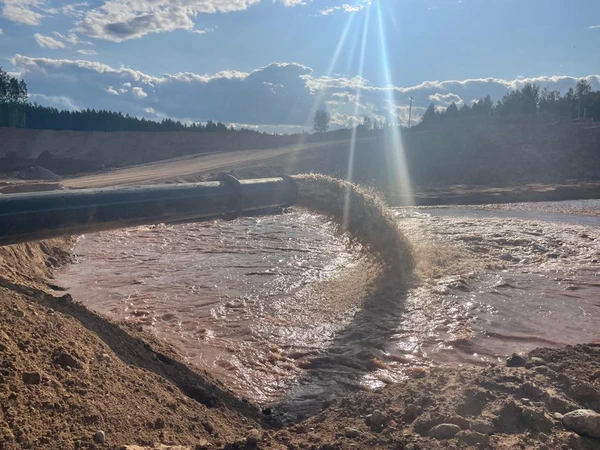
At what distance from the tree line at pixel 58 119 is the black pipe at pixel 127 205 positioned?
178 feet

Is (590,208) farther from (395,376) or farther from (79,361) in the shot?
(79,361)

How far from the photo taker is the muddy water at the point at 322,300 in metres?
6.78

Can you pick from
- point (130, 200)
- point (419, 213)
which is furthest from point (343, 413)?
point (419, 213)

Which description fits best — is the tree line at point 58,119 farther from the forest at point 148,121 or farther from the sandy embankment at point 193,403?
the sandy embankment at point 193,403

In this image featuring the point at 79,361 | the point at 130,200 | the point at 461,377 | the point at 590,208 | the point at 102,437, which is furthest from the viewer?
the point at 590,208

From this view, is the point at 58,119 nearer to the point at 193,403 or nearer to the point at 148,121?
the point at 148,121

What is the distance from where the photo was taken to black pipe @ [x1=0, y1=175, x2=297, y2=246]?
18.1 feet

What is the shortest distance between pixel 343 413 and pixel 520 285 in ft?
24.7

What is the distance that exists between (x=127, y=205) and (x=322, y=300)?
14.0ft

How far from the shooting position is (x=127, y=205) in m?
6.27

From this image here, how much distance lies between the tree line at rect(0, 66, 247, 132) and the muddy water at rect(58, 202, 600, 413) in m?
47.9

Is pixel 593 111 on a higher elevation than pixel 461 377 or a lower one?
higher

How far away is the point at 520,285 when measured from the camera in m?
11.1

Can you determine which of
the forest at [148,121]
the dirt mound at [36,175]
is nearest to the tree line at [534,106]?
the forest at [148,121]
